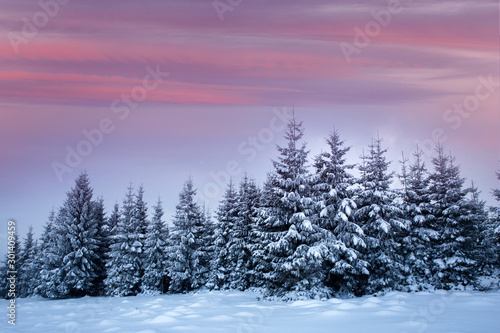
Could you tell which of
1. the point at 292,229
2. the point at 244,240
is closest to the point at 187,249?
the point at 244,240

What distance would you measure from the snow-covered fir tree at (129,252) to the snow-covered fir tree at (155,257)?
0.80 m

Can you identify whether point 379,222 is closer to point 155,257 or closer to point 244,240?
point 244,240

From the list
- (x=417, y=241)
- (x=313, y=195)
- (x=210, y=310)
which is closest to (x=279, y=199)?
(x=313, y=195)

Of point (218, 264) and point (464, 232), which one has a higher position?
point (464, 232)

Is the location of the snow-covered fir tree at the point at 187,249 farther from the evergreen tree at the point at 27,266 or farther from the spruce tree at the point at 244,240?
the evergreen tree at the point at 27,266

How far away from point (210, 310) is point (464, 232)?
851 inches

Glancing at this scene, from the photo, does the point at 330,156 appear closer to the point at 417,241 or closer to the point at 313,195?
the point at 313,195

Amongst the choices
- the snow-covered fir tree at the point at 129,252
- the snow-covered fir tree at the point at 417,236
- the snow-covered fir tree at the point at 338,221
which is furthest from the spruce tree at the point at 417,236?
the snow-covered fir tree at the point at 129,252

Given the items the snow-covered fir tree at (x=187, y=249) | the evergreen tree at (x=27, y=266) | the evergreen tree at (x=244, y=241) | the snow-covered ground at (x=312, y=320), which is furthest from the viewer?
the evergreen tree at (x=27, y=266)

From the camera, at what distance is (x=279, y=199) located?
23.6 metres

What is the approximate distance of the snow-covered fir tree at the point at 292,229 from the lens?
21672mm

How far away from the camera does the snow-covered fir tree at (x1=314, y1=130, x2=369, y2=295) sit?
22.5 metres

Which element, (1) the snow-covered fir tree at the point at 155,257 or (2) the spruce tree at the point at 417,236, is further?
(1) the snow-covered fir tree at the point at 155,257

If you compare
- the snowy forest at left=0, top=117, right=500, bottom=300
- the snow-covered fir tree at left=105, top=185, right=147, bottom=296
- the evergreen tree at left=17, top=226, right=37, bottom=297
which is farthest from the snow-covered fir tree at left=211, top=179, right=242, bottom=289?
the evergreen tree at left=17, top=226, right=37, bottom=297
